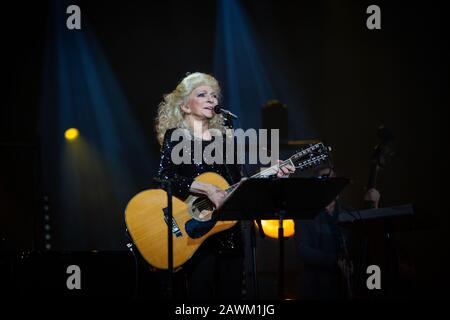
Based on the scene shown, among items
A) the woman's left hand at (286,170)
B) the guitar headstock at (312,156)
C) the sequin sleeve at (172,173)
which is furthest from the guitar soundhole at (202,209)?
the guitar headstock at (312,156)

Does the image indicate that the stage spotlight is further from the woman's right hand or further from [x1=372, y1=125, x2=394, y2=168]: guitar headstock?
the woman's right hand

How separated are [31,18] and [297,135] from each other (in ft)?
13.9

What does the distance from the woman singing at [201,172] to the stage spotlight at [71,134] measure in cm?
422

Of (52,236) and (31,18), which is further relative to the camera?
(52,236)

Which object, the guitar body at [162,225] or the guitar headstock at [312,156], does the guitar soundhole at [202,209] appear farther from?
the guitar headstock at [312,156]

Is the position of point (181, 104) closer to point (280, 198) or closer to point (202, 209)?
point (202, 209)

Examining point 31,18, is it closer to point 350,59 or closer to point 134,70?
point 134,70

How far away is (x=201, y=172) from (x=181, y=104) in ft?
2.24

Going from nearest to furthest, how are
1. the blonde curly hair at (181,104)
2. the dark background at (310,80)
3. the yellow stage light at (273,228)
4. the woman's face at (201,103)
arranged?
the woman's face at (201,103) → the blonde curly hair at (181,104) → the yellow stage light at (273,228) → the dark background at (310,80)

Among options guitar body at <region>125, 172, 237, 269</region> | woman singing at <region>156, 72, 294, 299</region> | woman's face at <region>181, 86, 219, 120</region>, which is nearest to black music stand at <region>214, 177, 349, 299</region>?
woman singing at <region>156, 72, 294, 299</region>

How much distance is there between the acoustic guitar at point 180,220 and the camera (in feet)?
12.4

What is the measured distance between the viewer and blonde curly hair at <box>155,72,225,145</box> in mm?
4340

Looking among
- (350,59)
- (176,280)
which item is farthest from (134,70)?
(176,280)

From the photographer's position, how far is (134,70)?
8.58 meters
